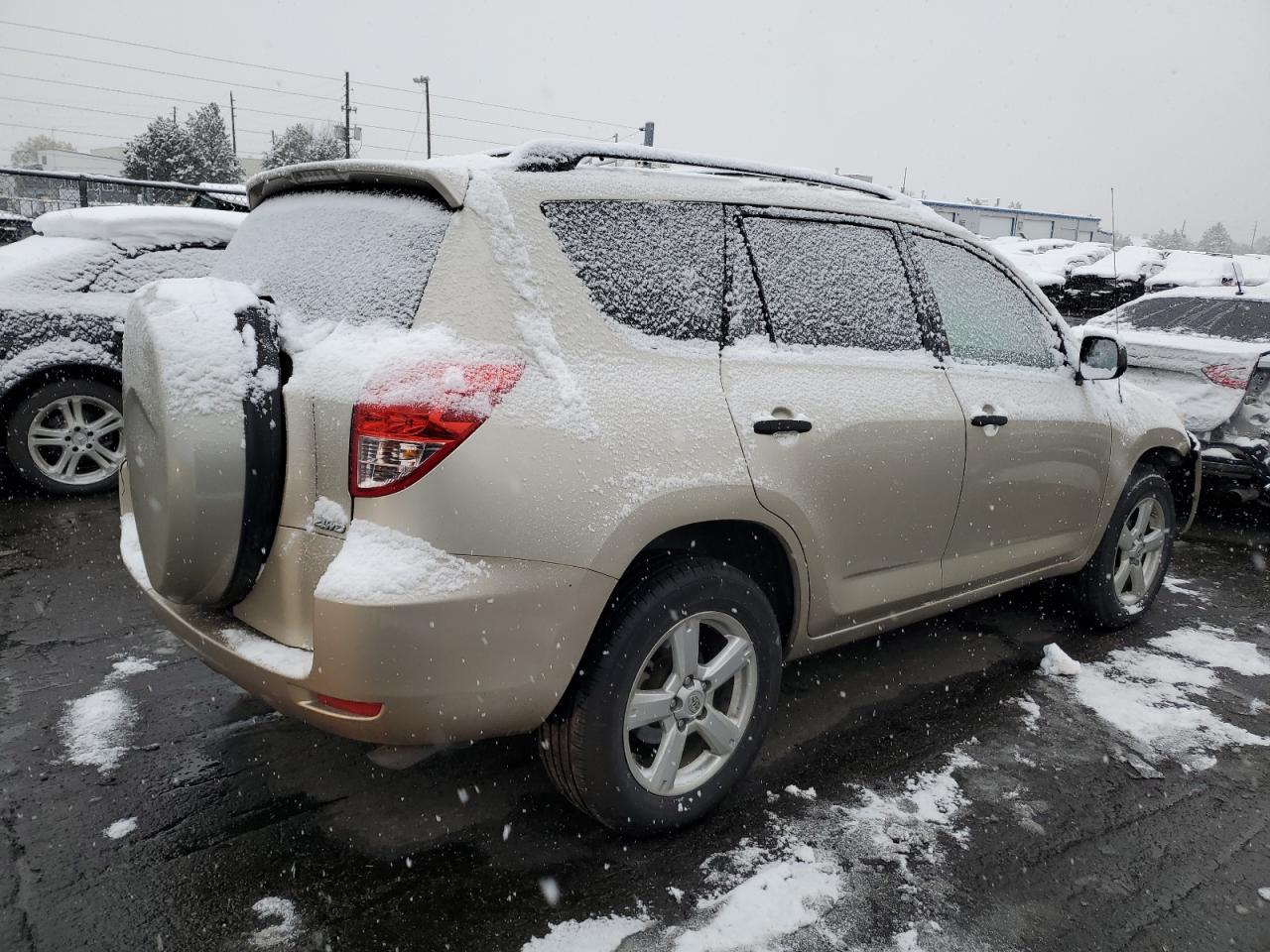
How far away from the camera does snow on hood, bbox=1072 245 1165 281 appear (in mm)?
14984

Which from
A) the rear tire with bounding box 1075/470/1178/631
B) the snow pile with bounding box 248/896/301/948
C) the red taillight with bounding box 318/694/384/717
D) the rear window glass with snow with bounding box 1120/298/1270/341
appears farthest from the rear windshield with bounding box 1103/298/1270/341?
→ the snow pile with bounding box 248/896/301/948

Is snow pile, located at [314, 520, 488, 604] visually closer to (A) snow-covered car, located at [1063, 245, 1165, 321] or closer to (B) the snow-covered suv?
(B) the snow-covered suv

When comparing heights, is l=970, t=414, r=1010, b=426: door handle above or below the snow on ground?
above

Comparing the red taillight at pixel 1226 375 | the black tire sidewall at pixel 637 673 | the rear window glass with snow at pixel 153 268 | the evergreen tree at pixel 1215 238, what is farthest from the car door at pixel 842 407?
the evergreen tree at pixel 1215 238

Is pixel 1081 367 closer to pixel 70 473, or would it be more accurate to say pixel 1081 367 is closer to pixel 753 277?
pixel 753 277

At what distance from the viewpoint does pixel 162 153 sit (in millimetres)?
38125

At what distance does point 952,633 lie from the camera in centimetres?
424

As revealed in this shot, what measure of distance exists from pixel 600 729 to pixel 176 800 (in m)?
1.32

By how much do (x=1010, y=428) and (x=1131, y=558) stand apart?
1487 mm

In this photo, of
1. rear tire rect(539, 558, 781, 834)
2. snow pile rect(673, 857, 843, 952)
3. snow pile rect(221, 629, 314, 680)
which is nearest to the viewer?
snow pile rect(221, 629, 314, 680)

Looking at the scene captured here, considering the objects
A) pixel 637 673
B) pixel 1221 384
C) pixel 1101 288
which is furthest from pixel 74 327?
pixel 1101 288

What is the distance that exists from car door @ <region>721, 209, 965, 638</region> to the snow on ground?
220 centimetres

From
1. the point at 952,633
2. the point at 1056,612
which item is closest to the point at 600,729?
the point at 952,633

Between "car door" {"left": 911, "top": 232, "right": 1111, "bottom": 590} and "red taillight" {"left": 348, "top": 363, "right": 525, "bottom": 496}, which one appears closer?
"red taillight" {"left": 348, "top": 363, "right": 525, "bottom": 496}
